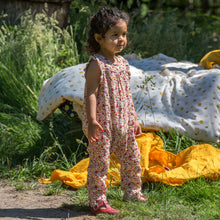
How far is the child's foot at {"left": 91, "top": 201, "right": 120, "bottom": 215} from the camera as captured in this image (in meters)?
2.48

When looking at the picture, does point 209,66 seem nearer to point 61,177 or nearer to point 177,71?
point 177,71

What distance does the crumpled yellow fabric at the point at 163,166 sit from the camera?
3.04 m

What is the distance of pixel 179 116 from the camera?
3.88 m

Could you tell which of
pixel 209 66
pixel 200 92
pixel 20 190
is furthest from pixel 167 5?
pixel 20 190

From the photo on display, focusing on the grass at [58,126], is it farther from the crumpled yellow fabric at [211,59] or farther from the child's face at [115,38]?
the crumpled yellow fabric at [211,59]

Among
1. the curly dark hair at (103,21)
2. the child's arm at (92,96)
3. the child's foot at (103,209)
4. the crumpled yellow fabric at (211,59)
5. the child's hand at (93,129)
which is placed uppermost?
the curly dark hair at (103,21)

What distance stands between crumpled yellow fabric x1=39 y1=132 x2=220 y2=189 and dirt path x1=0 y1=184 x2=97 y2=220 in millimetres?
208

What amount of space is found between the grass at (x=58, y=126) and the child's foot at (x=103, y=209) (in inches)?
1.7

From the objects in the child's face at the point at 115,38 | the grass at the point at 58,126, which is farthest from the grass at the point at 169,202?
the child's face at the point at 115,38

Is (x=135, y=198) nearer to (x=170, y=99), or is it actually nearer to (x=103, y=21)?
(x=103, y=21)

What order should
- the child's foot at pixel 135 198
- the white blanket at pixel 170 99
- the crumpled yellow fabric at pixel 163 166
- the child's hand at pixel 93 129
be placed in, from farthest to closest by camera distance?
the white blanket at pixel 170 99 → the crumpled yellow fabric at pixel 163 166 → the child's foot at pixel 135 198 → the child's hand at pixel 93 129

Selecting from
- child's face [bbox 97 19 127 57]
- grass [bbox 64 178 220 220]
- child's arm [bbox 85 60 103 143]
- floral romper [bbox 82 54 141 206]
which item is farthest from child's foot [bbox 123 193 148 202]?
child's face [bbox 97 19 127 57]

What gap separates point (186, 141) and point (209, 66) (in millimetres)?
1177

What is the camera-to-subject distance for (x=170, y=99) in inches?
158
